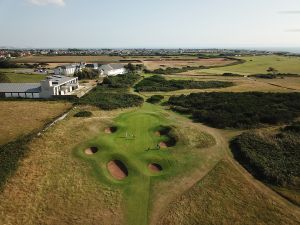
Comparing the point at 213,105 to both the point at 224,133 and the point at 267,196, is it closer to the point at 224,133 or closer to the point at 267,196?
the point at 224,133

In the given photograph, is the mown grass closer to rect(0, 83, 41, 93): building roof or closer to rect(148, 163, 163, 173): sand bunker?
rect(148, 163, 163, 173): sand bunker

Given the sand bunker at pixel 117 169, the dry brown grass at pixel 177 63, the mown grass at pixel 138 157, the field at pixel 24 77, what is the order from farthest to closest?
1. the dry brown grass at pixel 177 63
2. the field at pixel 24 77
3. the sand bunker at pixel 117 169
4. the mown grass at pixel 138 157

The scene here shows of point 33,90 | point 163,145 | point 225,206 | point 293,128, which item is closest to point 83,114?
point 163,145

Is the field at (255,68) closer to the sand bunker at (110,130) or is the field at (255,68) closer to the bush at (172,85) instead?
the bush at (172,85)

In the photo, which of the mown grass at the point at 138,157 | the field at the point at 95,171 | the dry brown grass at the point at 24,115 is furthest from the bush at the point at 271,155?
the dry brown grass at the point at 24,115

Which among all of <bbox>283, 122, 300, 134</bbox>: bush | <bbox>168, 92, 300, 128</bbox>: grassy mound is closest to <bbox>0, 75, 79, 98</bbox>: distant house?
<bbox>168, 92, 300, 128</bbox>: grassy mound
